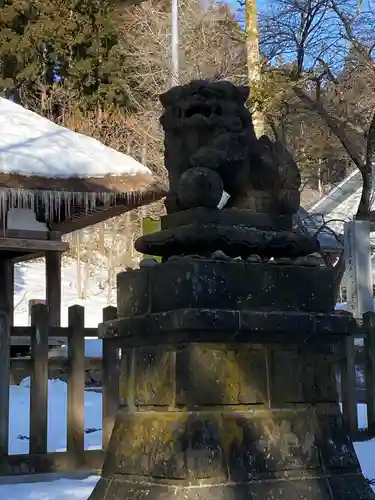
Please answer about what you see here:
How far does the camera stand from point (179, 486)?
3.22 metres

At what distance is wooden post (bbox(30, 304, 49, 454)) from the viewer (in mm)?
5941

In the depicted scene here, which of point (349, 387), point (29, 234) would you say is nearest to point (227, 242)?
point (349, 387)

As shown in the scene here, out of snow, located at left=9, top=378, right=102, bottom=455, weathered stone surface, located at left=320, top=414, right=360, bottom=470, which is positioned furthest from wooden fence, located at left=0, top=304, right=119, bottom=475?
weathered stone surface, located at left=320, top=414, right=360, bottom=470

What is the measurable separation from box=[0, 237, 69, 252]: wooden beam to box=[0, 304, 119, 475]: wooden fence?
5.77 meters

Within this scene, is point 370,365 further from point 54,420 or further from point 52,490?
point 52,490

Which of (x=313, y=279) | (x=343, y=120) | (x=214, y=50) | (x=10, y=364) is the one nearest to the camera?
(x=313, y=279)

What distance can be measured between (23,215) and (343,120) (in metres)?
6.92

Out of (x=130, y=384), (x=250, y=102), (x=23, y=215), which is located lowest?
(x=130, y=384)

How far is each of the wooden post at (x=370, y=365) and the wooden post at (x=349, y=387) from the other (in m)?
0.24

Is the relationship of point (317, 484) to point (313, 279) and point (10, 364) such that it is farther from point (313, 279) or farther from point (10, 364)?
point (10, 364)

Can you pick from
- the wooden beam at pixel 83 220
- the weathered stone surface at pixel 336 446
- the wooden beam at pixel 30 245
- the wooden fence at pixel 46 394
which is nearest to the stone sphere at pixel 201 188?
the weathered stone surface at pixel 336 446

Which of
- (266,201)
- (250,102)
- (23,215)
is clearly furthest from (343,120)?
(266,201)

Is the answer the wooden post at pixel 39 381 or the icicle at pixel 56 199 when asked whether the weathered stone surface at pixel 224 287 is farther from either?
the icicle at pixel 56 199

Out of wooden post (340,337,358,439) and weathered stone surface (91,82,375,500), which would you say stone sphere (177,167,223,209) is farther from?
wooden post (340,337,358,439)
